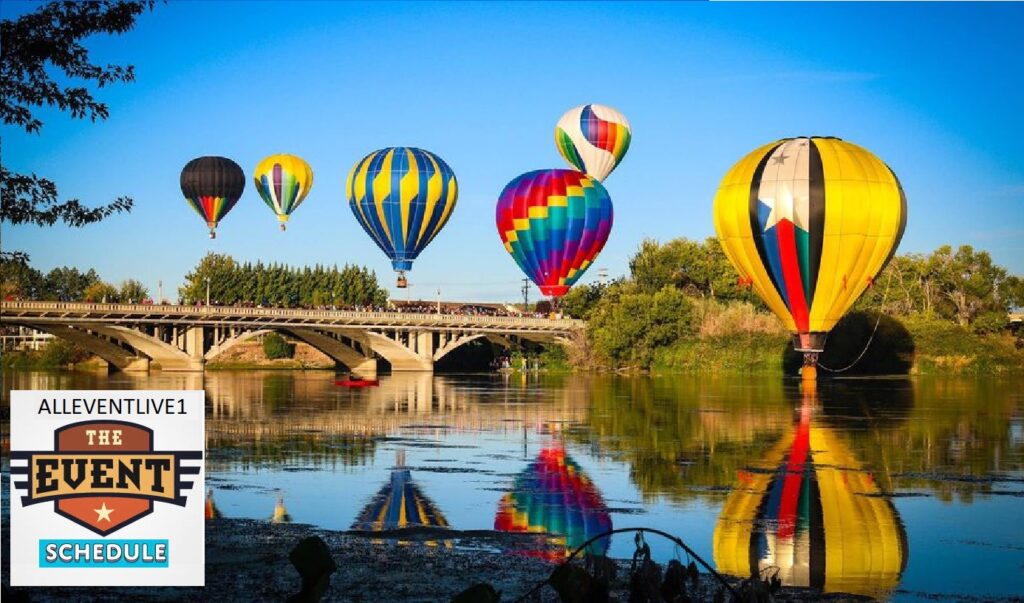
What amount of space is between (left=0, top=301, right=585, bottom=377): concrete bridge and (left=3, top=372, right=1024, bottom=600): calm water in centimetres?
2943

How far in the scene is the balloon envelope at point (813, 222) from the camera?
185ft

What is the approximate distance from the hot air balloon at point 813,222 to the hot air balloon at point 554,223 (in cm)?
2512

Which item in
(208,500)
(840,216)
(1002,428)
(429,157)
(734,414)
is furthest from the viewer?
(429,157)

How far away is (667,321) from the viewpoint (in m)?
93.2

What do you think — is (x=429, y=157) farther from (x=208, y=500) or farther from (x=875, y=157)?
(x=208, y=500)

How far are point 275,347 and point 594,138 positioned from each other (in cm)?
4030

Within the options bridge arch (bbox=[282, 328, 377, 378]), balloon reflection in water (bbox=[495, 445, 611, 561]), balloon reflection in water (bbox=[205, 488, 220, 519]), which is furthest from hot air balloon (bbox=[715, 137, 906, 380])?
bridge arch (bbox=[282, 328, 377, 378])

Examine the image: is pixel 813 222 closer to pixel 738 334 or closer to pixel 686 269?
pixel 738 334

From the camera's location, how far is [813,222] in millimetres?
56125

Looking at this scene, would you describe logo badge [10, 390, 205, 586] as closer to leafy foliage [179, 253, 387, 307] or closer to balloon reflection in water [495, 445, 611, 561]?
balloon reflection in water [495, 445, 611, 561]

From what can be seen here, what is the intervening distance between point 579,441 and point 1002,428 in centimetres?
1322

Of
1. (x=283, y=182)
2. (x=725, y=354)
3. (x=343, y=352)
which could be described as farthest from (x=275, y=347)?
(x=725, y=354)

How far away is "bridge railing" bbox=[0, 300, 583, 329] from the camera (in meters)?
84.0

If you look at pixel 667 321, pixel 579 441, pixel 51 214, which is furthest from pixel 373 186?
pixel 51 214
